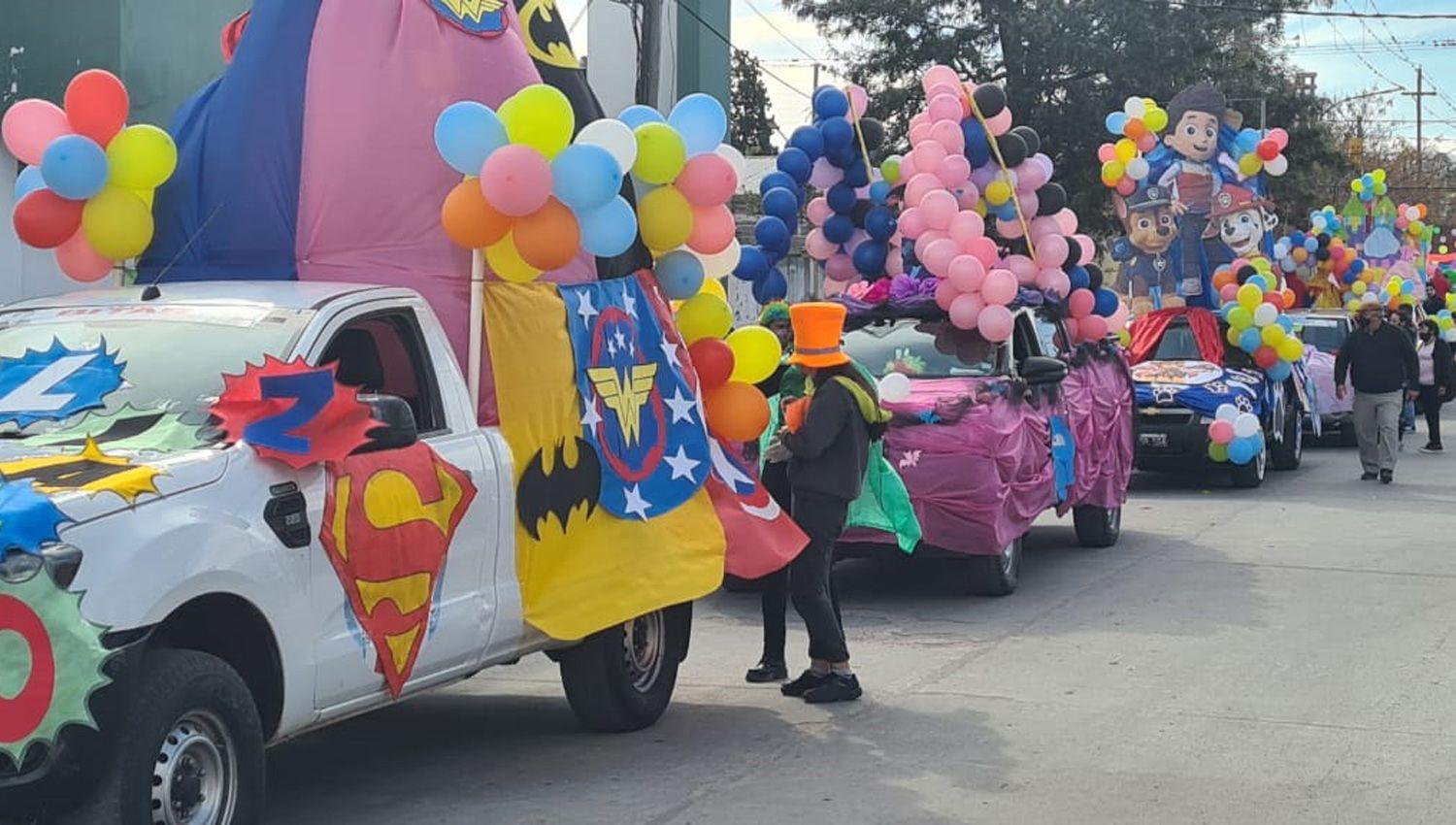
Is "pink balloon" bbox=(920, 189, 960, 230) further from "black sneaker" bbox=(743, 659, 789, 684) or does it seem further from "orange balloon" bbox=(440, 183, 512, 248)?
"orange balloon" bbox=(440, 183, 512, 248)

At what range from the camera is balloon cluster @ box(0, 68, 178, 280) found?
7.58 meters

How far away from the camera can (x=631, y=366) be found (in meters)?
8.05

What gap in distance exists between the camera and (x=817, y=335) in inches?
341

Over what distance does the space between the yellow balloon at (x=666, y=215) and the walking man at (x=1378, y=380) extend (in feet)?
43.0

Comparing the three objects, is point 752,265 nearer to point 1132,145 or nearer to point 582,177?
point 582,177

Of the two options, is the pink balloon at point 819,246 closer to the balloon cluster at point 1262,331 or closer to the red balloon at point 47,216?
the red balloon at point 47,216

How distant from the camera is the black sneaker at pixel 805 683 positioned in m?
8.71

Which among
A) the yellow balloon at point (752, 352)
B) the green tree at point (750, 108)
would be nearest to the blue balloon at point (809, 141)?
the yellow balloon at point (752, 352)

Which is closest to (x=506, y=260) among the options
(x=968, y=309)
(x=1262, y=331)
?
(x=968, y=309)

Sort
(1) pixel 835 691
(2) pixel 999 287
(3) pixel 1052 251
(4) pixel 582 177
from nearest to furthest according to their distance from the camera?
(4) pixel 582 177 → (1) pixel 835 691 → (2) pixel 999 287 → (3) pixel 1052 251

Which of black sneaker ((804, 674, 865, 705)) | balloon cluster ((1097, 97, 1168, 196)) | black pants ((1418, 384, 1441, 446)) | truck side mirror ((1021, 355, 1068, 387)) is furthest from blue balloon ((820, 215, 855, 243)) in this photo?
black pants ((1418, 384, 1441, 446))

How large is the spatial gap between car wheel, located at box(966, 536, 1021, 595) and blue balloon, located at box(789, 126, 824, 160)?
11.9ft

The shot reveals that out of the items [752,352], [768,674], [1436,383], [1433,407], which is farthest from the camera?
[1433,407]

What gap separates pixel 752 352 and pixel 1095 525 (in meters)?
6.10
